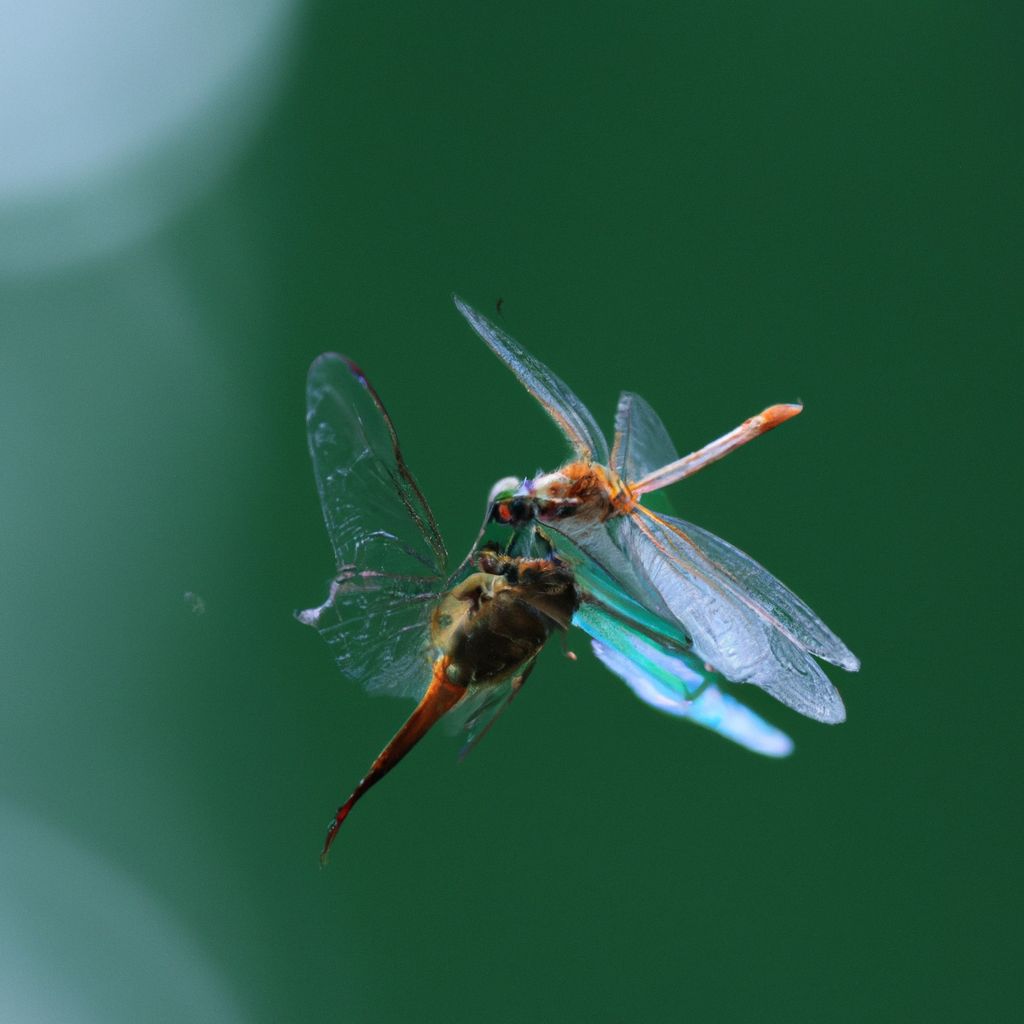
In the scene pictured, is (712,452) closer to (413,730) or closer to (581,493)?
(581,493)

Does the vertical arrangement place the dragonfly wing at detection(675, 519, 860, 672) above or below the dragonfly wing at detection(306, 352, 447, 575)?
below

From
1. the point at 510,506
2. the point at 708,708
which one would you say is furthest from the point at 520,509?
the point at 708,708

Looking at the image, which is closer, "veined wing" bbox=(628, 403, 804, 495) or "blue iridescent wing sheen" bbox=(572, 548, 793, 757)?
"blue iridescent wing sheen" bbox=(572, 548, 793, 757)

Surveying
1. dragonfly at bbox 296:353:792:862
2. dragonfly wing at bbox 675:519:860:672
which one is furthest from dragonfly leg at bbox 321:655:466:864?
dragonfly wing at bbox 675:519:860:672

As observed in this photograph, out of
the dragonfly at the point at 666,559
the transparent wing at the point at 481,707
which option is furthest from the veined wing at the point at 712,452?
the transparent wing at the point at 481,707

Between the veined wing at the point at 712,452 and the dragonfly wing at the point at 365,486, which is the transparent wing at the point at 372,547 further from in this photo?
the veined wing at the point at 712,452

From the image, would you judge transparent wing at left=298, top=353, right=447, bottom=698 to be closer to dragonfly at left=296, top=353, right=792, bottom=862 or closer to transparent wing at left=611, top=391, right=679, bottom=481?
dragonfly at left=296, top=353, right=792, bottom=862
